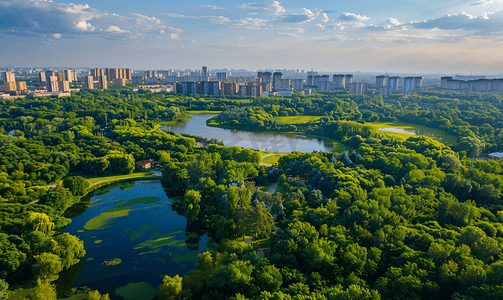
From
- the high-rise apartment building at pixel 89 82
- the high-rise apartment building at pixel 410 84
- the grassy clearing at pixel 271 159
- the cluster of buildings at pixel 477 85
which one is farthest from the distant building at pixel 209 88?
the cluster of buildings at pixel 477 85

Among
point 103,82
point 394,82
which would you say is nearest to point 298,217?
point 103,82

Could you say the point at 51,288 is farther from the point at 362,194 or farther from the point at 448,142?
the point at 448,142

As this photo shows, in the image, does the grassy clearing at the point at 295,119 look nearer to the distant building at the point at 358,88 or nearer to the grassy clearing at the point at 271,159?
the grassy clearing at the point at 271,159

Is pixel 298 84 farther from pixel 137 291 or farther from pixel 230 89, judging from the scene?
pixel 137 291

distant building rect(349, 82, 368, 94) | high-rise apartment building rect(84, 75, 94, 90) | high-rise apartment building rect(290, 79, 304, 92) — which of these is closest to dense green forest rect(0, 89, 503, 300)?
distant building rect(349, 82, 368, 94)

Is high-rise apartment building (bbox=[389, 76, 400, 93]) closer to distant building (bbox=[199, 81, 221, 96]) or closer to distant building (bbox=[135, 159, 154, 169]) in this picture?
distant building (bbox=[199, 81, 221, 96])

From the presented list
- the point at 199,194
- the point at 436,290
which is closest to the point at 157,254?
the point at 199,194
